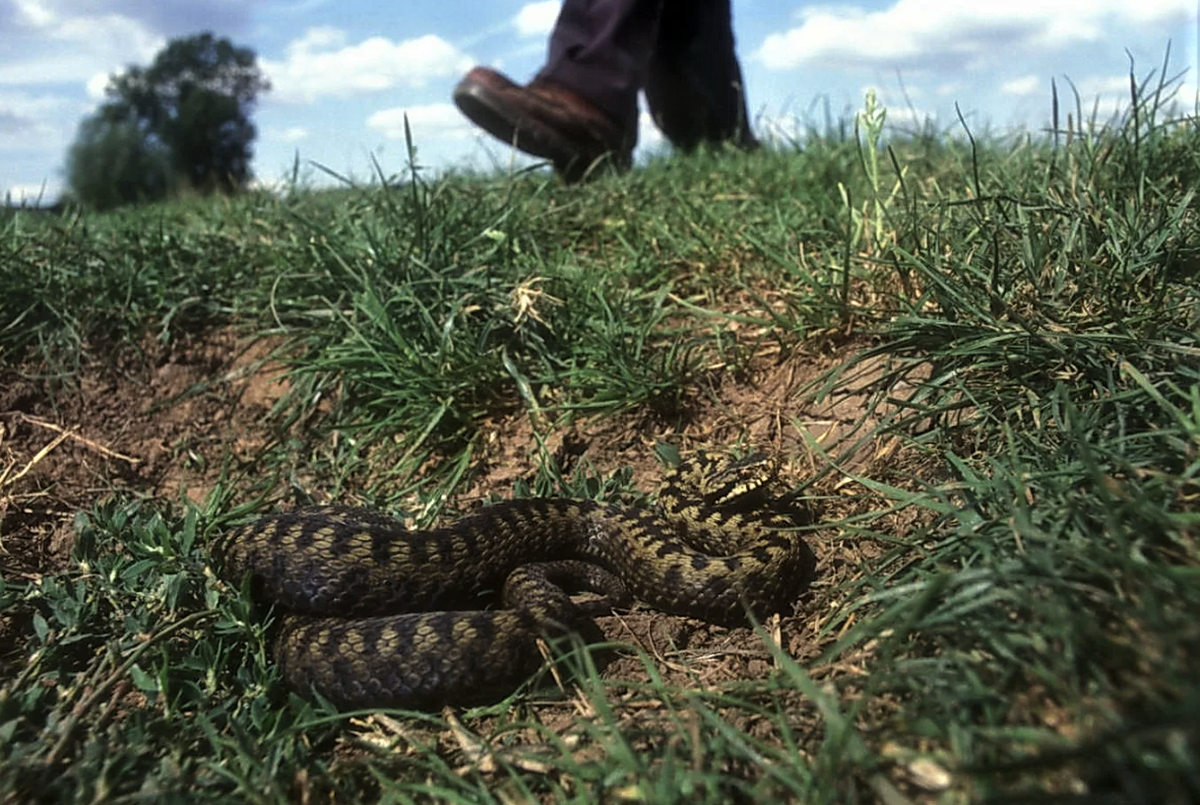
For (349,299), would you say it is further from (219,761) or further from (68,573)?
(219,761)

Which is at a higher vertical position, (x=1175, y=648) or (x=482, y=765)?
(x=1175, y=648)

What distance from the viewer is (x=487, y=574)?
2.90 meters

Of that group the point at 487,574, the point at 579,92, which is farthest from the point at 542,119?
the point at 487,574

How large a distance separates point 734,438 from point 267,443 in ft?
6.90

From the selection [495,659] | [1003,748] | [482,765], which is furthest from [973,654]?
[495,659]

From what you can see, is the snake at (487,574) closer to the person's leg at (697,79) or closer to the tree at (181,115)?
the person's leg at (697,79)

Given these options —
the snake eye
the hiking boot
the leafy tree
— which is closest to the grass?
the snake eye

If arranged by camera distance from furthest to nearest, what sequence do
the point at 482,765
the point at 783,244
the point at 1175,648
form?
the point at 783,244
the point at 482,765
the point at 1175,648

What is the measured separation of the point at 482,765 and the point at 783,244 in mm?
3011

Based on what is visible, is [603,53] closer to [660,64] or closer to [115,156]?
[660,64]

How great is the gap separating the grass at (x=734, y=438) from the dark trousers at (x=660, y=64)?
1.22 meters

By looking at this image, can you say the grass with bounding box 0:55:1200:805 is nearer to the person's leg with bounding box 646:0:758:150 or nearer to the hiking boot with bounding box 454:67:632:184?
the hiking boot with bounding box 454:67:632:184

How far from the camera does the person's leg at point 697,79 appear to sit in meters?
7.15

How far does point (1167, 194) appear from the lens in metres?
3.15
